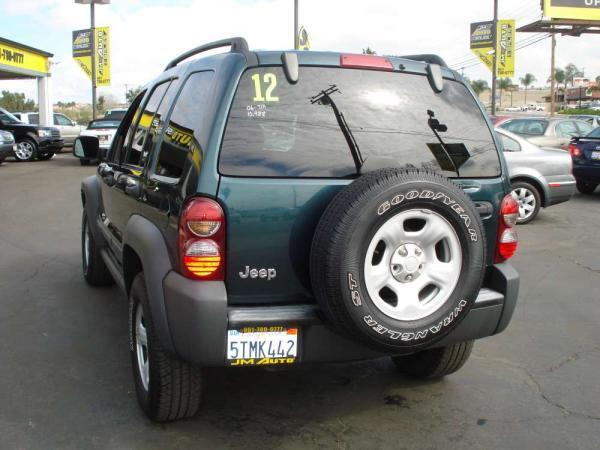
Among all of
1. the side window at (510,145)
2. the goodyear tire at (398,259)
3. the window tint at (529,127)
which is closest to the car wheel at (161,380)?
the goodyear tire at (398,259)

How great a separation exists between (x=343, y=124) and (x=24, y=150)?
788 inches

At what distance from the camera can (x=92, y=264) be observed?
19.0 ft

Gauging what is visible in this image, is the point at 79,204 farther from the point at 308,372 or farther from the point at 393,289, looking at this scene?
the point at 393,289

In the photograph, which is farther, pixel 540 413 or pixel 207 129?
pixel 540 413

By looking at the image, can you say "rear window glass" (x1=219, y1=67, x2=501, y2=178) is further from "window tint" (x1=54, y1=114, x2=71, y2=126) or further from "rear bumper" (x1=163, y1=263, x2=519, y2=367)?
"window tint" (x1=54, y1=114, x2=71, y2=126)

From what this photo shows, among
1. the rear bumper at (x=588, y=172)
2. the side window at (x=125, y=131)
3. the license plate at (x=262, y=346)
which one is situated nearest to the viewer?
the license plate at (x=262, y=346)

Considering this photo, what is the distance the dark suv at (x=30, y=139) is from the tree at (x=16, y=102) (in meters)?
56.8

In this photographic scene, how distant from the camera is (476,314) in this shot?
10.5 ft

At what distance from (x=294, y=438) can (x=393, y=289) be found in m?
0.92

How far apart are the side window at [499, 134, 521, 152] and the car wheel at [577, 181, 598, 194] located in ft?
12.7

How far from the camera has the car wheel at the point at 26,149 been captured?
68.0 ft

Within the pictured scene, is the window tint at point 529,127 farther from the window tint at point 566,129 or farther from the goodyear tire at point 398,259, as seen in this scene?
the goodyear tire at point 398,259

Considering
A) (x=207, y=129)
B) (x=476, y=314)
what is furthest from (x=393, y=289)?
(x=207, y=129)

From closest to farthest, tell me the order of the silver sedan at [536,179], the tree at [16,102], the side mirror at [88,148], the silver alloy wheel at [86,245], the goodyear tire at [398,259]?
the goodyear tire at [398,259], the side mirror at [88,148], the silver alloy wheel at [86,245], the silver sedan at [536,179], the tree at [16,102]
